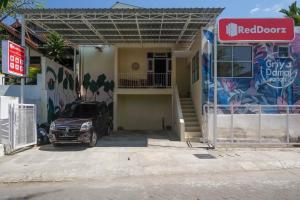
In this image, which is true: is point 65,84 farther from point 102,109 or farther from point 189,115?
point 189,115

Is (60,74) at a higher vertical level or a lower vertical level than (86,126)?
higher

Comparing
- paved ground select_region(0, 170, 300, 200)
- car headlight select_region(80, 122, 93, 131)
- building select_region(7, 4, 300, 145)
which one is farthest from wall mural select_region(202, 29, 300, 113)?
paved ground select_region(0, 170, 300, 200)

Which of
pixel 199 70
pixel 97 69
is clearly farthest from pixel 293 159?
pixel 97 69

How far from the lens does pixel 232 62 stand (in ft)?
64.1

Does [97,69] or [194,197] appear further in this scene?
[97,69]

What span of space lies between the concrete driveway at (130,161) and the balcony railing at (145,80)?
9115 millimetres

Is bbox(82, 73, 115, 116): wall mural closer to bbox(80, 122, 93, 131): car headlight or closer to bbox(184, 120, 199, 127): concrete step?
bbox(184, 120, 199, 127): concrete step

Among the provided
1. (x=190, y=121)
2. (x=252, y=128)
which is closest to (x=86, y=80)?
(x=190, y=121)

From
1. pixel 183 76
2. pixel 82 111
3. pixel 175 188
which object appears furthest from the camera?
pixel 183 76

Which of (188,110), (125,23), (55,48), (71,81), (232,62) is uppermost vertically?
(125,23)

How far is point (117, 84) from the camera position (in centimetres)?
2503

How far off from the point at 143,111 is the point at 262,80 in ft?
30.5

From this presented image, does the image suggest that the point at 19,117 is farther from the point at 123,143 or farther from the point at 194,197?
the point at 194,197

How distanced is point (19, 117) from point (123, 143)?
4.75 meters
